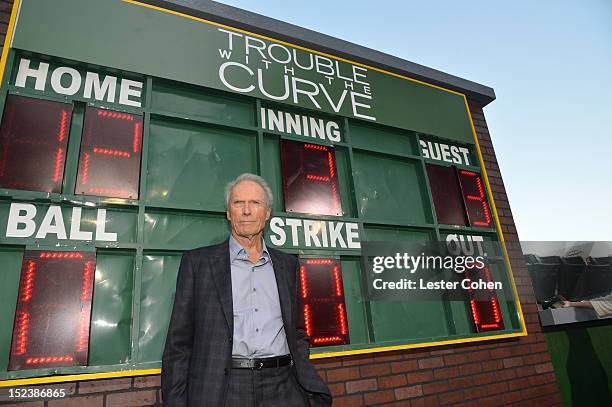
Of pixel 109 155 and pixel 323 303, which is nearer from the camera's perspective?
pixel 109 155

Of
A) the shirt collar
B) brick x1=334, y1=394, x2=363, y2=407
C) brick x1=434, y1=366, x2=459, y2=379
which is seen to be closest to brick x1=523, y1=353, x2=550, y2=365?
brick x1=434, y1=366, x2=459, y2=379

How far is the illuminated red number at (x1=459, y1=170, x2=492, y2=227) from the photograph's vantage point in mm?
3885

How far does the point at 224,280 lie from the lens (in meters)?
1.76

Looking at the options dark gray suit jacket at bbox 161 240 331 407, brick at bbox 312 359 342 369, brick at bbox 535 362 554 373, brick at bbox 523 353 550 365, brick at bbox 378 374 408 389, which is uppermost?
dark gray suit jacket at bbox 161 240 331 407

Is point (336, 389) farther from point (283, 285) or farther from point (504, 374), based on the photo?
point (504, 374)

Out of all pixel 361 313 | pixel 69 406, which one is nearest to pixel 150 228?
pixel 69 406

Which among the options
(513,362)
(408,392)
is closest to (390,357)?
(408,392)

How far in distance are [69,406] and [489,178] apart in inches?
187

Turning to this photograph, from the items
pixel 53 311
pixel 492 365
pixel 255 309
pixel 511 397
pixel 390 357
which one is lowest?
pixel 511 397

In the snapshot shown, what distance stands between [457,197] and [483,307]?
121 centimetres

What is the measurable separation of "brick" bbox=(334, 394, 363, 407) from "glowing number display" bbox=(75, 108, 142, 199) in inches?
88.0

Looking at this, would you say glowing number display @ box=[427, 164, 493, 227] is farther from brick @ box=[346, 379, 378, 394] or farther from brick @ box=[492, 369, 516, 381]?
brick @ box=[346, 379, 378, 394]

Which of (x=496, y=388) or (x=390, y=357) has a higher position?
(x=390, y=357)

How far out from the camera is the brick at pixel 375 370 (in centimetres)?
287
